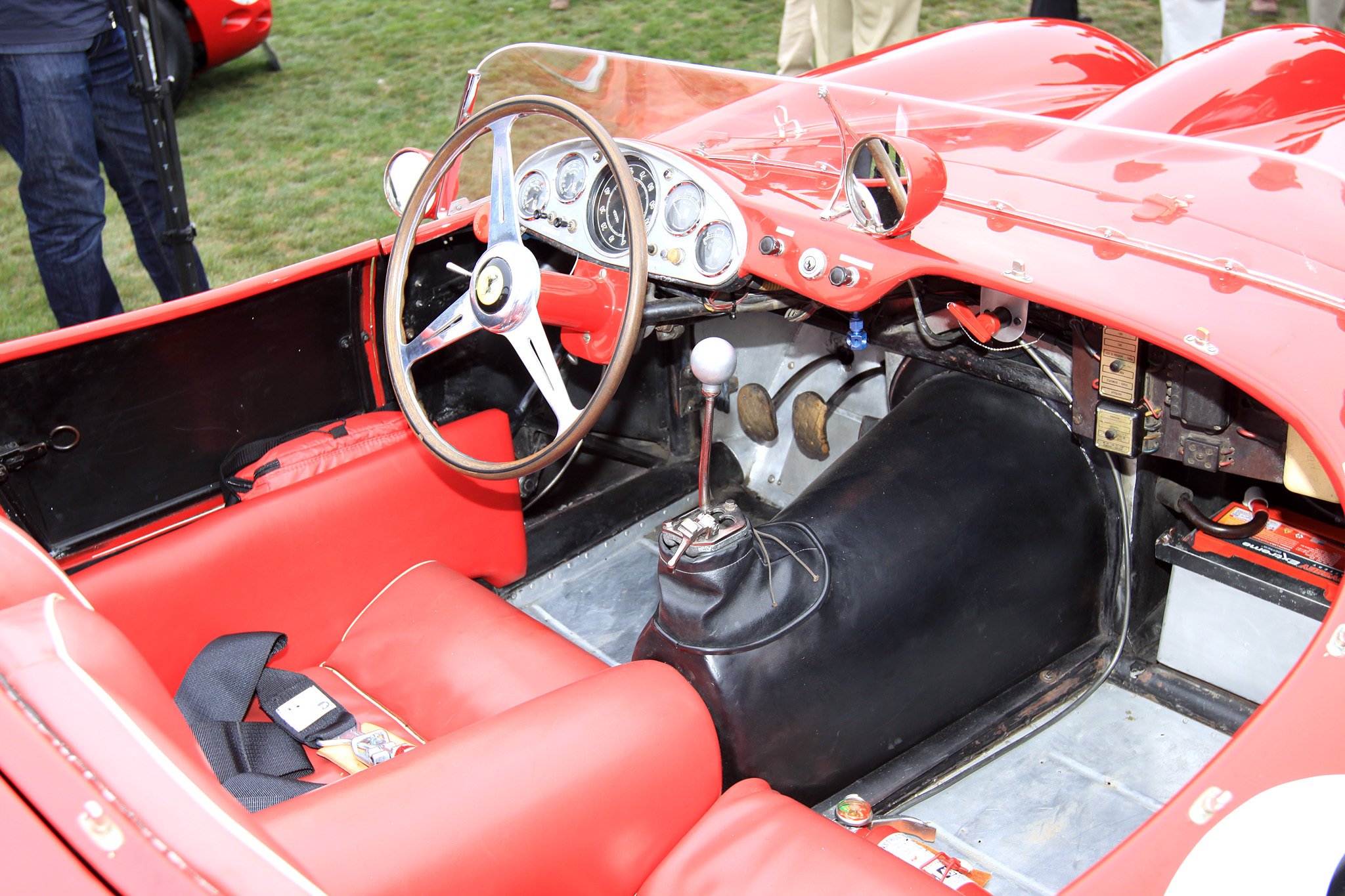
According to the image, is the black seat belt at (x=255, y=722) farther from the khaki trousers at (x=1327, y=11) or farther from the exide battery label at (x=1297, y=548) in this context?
the khaki trousers at (x=1327, y=11)

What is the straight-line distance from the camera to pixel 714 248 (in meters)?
1.86

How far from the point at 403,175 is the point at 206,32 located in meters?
4.78

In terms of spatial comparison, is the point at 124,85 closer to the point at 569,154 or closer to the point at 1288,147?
the point at 569,154

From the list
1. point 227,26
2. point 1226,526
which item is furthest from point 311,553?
point 227,26

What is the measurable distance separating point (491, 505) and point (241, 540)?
591 millimetres

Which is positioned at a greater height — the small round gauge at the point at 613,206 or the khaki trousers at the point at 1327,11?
the khaki trousers at the point at 1327,11

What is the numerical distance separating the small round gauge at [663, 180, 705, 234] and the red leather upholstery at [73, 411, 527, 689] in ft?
2.30

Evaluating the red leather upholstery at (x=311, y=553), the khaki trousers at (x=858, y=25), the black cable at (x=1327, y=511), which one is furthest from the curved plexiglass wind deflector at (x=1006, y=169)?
the khaki trousers at (x=858, y=25)

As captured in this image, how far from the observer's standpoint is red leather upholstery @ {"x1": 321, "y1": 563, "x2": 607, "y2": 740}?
5.98ft

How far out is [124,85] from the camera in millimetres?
3535

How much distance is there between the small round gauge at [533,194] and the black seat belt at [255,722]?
0.95 meters

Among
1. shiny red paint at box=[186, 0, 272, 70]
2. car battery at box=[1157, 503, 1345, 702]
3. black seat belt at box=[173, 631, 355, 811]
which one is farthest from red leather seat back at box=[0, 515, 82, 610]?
shiny red paint at box=[186, 0, 272, 70]

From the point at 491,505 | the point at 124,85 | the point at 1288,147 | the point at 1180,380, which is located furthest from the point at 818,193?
the point at 124,85

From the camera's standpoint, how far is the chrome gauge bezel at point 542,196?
2068 millimetres
